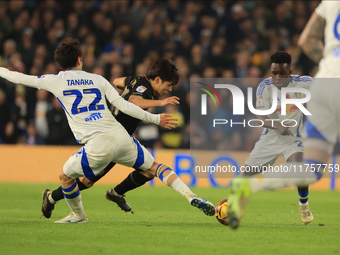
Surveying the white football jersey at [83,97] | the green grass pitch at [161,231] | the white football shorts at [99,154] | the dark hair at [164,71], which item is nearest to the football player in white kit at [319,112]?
the green grass pitch at [161,231]

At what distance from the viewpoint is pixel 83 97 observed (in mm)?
4871

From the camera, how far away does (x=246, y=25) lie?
14172 millimetres

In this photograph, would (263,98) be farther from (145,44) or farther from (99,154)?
(145,44)

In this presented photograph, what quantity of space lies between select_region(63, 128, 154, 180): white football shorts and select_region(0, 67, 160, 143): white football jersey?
3.7 inches

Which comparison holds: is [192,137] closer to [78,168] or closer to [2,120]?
[2,120]

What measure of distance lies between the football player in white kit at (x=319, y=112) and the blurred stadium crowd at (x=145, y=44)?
7364 millimetres

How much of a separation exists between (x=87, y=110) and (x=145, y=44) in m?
8.89

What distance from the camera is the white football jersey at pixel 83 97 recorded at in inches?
190

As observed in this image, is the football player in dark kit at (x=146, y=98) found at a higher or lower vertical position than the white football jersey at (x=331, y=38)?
lower

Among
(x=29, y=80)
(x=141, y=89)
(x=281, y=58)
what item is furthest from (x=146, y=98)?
(x=281, y=58)

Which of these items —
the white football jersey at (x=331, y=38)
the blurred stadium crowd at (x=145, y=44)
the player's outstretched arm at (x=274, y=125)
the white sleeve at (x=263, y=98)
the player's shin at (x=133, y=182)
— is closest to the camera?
the white football jersey at (x=331, y=38)

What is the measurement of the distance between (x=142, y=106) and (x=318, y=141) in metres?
1.95

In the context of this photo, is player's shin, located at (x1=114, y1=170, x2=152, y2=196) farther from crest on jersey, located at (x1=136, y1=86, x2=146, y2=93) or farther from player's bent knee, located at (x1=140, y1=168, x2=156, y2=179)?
crest on jersey, located at (x1=136, y1=86, x2=146, y2=93)

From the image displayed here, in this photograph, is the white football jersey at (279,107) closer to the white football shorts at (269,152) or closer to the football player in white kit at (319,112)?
the white football shorts at (269,152)
